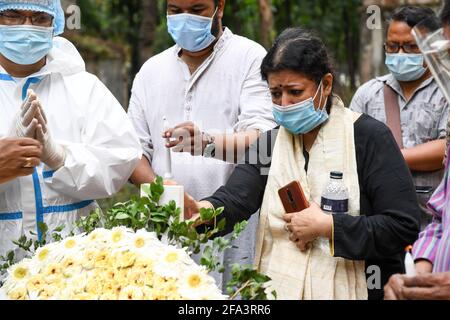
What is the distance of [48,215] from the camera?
329 cm

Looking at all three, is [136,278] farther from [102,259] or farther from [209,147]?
[209,147]

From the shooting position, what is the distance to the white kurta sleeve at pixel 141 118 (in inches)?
155

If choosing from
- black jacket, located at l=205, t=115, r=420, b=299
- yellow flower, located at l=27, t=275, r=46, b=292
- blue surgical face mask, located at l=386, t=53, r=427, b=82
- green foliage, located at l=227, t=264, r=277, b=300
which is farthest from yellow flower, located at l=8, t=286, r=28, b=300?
blue surgical face mask, located at l=386, t=53, r=427, b=82

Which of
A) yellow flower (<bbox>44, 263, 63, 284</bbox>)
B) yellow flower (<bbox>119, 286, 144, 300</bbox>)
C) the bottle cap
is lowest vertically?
yellow flower (<bbox>119, 286, 144, 300</bbox>)

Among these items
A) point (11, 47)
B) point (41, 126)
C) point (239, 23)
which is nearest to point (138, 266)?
point (41, 126)

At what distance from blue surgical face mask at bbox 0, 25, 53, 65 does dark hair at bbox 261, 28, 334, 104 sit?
Answer: 3.27 feet

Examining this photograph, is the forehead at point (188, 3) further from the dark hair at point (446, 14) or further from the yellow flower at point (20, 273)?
the yellow flower at point (20, 273)

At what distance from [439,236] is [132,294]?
1135 mm

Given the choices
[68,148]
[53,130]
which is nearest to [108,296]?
[68,148]

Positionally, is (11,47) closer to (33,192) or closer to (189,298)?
(33,192)

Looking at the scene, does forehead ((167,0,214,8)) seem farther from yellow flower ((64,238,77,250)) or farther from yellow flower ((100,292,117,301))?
yellow flower ((100,292,117,301))

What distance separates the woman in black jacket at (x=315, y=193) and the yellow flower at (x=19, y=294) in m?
0.82

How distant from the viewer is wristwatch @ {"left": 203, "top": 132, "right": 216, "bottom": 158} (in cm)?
356

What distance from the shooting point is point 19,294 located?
95.7 inches
